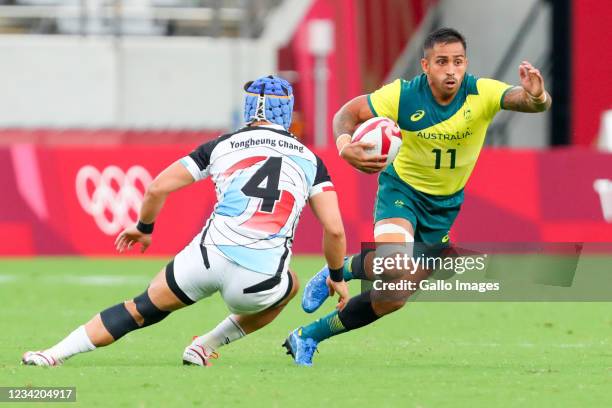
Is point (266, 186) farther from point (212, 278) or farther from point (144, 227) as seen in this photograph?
point (144, 227)

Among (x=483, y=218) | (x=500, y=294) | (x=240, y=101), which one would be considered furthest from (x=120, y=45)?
(x=500, y=294)

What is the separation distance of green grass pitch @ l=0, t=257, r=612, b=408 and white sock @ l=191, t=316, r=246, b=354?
0.16m

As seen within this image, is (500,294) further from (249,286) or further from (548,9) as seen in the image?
(548,9)

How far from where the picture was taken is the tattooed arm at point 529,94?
8.76 m

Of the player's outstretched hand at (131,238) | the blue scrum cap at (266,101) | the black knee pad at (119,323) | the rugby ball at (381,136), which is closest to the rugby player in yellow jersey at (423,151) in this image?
the rugby ball at (381,136)

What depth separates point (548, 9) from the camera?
82.6 feet

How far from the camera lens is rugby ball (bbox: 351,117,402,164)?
8594 millimetres

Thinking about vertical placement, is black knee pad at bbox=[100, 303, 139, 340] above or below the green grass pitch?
above

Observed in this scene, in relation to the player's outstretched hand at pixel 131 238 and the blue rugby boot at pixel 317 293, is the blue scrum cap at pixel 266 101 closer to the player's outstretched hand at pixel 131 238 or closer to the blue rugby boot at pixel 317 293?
the player's outstretched hand at pixel 131 238

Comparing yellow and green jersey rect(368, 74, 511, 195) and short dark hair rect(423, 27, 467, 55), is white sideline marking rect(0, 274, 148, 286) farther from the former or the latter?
short dark hair rect(423, 27, 467, 55)

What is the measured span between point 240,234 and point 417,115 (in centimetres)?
168

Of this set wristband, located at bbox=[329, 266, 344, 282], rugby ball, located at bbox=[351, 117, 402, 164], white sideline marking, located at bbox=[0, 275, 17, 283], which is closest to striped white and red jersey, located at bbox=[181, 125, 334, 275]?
wristband, located at bbox=[329, 266, 344, 282]

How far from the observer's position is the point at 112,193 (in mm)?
17953

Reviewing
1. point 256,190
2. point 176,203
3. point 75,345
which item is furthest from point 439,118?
point 176,203
